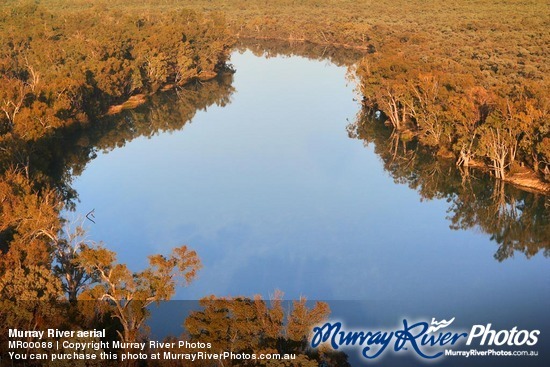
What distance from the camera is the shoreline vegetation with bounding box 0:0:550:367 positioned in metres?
24.3

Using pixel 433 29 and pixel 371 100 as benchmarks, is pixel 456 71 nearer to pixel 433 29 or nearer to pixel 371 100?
pixel 371 100

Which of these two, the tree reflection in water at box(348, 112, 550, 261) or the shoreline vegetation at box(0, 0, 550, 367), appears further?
the tree reflection in water at box(348, 112, 550, 261)

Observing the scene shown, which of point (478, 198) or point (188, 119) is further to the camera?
point (188, 119)

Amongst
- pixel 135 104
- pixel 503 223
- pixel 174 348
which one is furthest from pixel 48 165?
pixel 503 223

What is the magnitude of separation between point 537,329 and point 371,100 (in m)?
39.4

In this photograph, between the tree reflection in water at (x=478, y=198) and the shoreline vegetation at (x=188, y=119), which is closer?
the shoreline vegetation at (x=188, y=119)

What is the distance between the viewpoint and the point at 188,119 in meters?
72.2

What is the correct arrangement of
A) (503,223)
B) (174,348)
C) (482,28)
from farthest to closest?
(482,28), (503,223), (174,348)

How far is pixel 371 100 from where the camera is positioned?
6569cm

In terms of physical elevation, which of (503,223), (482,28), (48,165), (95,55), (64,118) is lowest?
(503,223)

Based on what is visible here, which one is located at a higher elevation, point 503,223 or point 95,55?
point 95,55

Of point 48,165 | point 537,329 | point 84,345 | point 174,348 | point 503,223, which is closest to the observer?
point 84,345

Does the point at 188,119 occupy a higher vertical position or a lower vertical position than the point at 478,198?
higher

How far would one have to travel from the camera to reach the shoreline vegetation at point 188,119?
79.8 ft
